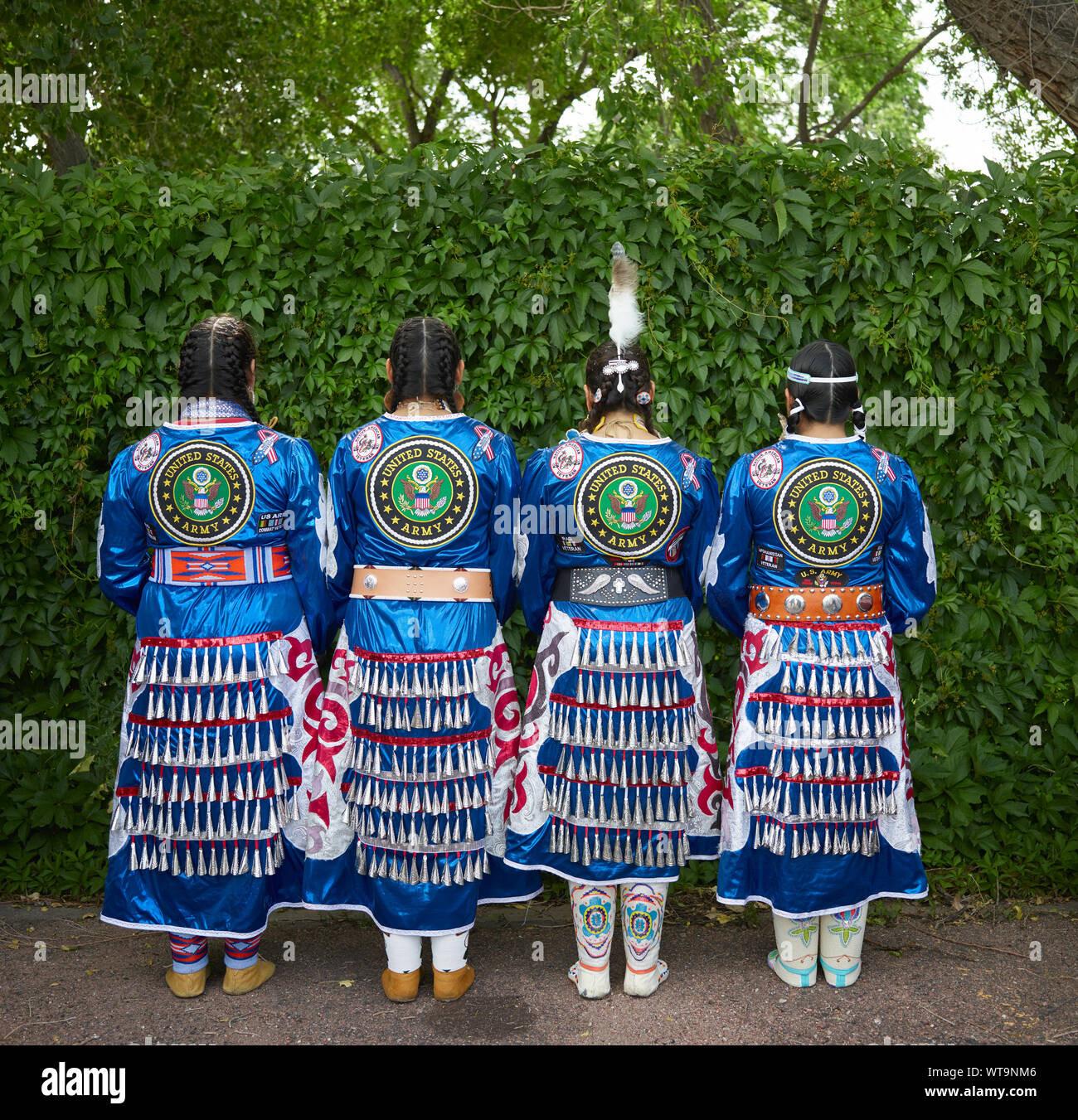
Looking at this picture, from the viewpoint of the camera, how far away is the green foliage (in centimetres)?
367

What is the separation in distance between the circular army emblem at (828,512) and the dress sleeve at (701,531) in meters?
0.25

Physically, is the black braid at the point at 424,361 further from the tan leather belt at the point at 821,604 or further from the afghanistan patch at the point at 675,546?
the tan leather belt at the point at 821,604

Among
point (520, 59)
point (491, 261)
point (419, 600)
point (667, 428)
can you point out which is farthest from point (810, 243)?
point (520, 59)

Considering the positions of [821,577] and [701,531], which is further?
[701,531]

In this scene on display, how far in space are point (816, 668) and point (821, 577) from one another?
283 mm

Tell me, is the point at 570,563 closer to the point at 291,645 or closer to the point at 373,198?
the point at 291,645

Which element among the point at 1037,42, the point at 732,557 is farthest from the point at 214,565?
the point at 1037,42

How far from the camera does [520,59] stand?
10453 mm

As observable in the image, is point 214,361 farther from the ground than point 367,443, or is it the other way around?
point 214,361

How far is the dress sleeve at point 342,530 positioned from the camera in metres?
3.21

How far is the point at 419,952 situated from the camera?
3.26m
